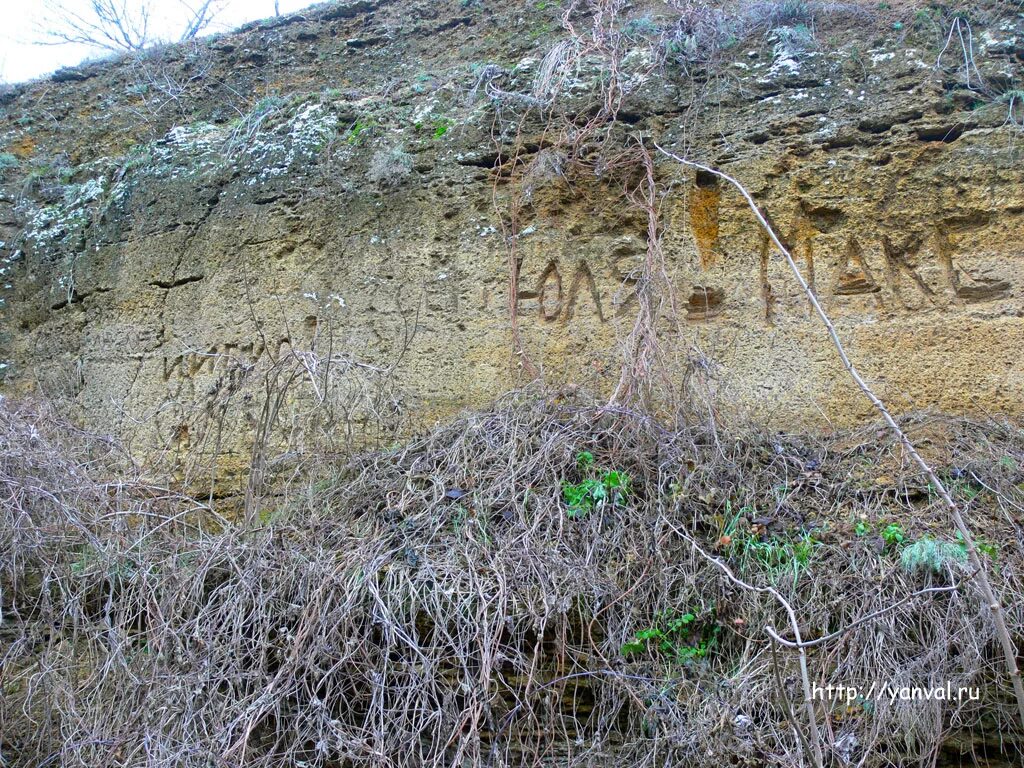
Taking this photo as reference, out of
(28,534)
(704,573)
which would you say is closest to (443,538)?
(704,573)

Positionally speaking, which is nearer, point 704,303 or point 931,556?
point 931,556

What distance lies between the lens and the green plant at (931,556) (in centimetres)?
347

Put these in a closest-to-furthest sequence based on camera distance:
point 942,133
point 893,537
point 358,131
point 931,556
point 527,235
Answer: point 931,556
point 893,537
point 942,133
point 527,235
point 358,131

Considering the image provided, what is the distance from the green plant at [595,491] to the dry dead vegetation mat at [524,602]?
0.04 feet

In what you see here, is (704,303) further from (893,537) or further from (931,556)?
(931,556)

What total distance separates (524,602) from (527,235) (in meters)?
2.08

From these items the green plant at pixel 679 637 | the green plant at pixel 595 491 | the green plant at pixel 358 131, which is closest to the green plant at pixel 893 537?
the green plant at pixel 679 637

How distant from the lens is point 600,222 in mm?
4902

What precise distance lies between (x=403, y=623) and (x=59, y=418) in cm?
248

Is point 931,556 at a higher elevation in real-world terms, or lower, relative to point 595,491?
lower

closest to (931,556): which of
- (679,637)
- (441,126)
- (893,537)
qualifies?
(893,537)

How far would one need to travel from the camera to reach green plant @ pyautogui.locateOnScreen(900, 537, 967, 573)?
3.47m

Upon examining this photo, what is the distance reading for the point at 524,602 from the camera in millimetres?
3592

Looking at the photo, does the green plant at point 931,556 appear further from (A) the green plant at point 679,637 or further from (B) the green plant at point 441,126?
(B) the green plant at point 441,126
